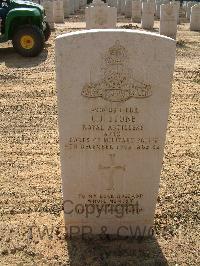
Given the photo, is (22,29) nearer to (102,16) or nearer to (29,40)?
(29,40)

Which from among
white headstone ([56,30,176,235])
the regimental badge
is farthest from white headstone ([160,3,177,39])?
the regimental badge

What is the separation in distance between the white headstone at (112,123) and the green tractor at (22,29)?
288 inches

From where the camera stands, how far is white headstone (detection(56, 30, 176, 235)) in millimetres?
2662

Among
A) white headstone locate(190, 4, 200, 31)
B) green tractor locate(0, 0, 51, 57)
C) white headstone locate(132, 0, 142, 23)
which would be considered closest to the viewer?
green tractor locate(0, 0, 51, 57)

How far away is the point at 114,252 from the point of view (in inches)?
125

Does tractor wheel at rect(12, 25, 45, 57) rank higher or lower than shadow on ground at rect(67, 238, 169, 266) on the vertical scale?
higher

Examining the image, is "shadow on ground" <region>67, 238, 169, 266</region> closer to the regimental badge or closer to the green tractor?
the regimental badge

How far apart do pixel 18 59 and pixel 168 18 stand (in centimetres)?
577

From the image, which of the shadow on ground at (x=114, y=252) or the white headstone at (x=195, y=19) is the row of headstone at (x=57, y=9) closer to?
the white headstone at (x=195, y=19)

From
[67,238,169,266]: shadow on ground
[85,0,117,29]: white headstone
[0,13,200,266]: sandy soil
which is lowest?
[67,238,169,266]: shadow on ground

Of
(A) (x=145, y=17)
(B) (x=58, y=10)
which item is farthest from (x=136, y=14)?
(B) (x=58, y=10)

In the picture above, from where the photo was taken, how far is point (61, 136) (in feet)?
9.67

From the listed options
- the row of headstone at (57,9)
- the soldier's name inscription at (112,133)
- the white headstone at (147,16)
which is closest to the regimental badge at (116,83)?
the soldier's name inscription at (112,133)

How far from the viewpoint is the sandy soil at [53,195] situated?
3.15 meters
